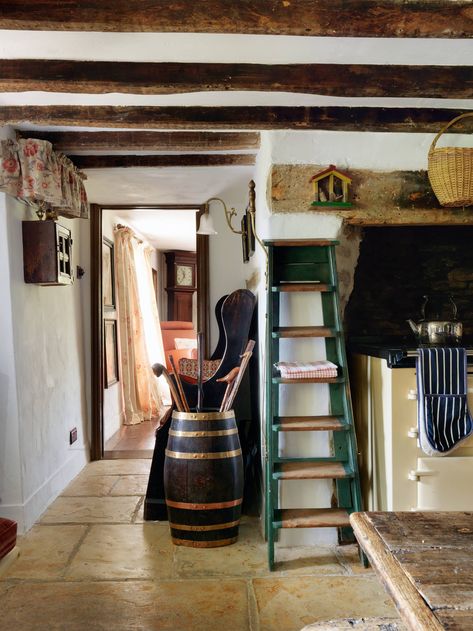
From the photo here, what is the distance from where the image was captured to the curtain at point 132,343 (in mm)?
5977

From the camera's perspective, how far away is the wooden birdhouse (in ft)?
9.54

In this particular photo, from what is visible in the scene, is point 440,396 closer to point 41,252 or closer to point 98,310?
point 41,252

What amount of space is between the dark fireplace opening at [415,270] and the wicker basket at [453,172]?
2.23ft

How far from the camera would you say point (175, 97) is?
2711 mm

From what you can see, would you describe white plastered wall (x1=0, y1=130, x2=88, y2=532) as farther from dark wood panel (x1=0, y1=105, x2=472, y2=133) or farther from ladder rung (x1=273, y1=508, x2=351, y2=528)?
ladder rung (x1=273, y1=508, x2=351, y2=528)

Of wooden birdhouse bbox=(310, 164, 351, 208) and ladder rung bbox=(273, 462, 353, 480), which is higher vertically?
wooden birdhouse bbox=(310, 164, 351, 208)

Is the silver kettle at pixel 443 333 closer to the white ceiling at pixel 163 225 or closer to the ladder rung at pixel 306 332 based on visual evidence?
the ladder rung at pixel 306 332

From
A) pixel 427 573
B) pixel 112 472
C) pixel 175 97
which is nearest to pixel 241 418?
pixel 112 472

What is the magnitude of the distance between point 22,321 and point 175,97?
1490mm

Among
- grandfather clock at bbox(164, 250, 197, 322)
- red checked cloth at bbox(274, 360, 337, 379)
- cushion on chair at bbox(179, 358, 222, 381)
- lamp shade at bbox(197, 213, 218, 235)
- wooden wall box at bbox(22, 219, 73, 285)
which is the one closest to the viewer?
red checked cloth at bbox(274, 360, 337, 379)

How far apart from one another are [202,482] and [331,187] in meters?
1.68

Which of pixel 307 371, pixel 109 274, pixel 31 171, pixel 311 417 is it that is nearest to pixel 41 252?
pixel 31 171

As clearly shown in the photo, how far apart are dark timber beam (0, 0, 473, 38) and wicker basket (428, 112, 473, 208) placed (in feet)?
2.65

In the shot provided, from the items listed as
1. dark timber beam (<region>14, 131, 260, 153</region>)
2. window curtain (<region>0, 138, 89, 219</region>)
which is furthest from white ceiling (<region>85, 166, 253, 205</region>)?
window curtain (<region>0, 138, 89, 219</region>)
